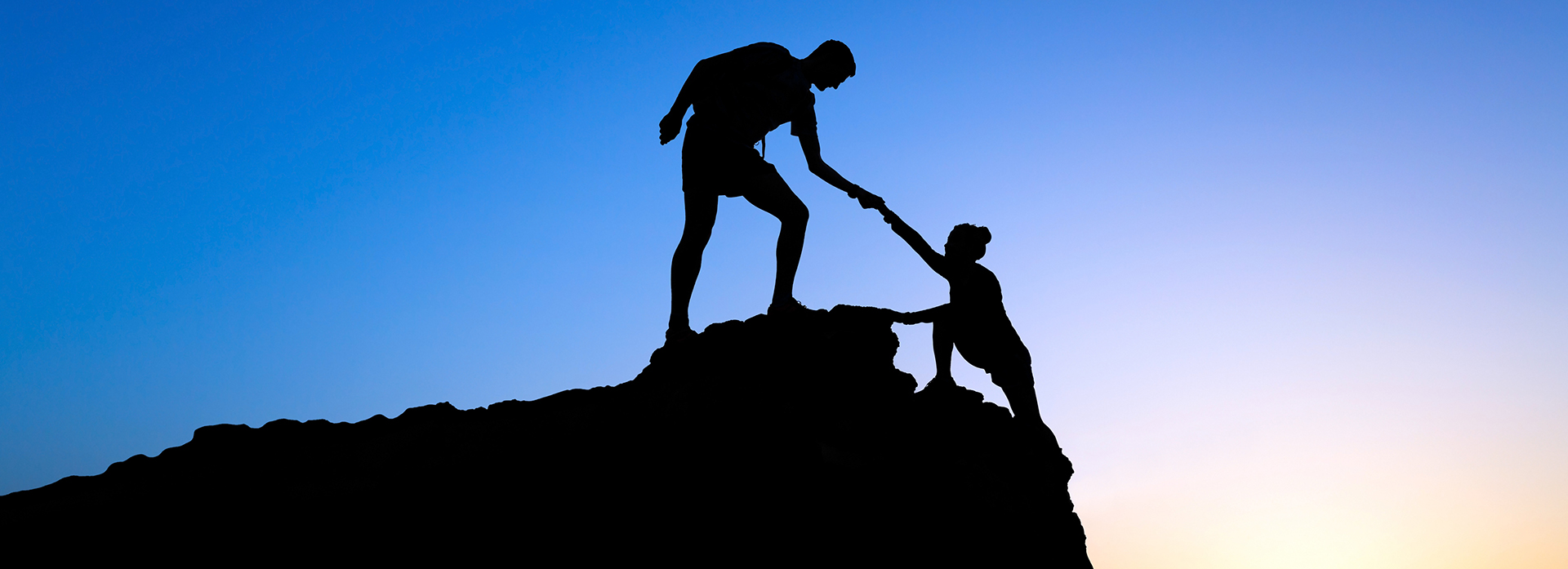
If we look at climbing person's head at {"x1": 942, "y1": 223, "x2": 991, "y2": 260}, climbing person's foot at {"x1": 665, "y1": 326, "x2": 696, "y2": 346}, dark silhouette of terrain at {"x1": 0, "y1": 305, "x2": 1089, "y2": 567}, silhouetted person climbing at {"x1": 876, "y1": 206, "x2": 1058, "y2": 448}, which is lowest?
dark silhouette of terrain at {"x1": 0, "y1": 305, "x2": 1089, "y2": 567}

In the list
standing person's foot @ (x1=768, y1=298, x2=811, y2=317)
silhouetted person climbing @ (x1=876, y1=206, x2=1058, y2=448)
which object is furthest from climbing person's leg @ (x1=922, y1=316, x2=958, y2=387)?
standing person's foot @ (x1=768, y1=298, x2=811, y2=317)

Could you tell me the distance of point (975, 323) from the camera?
798 cm

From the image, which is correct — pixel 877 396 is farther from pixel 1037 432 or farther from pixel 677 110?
pixel 677 110

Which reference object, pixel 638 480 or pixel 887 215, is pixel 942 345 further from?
pixel 638 480

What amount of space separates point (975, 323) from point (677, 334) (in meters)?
2.31

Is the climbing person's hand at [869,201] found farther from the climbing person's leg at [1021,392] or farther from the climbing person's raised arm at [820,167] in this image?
the climbing person's leg at [1021,392]

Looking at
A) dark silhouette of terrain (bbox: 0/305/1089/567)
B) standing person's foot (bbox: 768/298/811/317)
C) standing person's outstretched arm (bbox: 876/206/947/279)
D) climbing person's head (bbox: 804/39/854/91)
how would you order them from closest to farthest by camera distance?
dark silhouette of terrain (bbox: 0/305/1089/567)
standing person's foot (bbox: 768/298/811/317)
climbing person's head (bbox: 804/39/854/91)
standing person's outstretched arm (bbox: 876/206/947/279)

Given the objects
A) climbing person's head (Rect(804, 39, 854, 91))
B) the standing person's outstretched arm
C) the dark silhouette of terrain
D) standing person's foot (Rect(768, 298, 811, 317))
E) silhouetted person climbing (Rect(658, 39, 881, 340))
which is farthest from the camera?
the standing person's outstretched arm

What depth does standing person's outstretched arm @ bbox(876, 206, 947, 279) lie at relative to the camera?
7.75 meters

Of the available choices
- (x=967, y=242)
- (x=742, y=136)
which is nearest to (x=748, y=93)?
(x=742, y=136)

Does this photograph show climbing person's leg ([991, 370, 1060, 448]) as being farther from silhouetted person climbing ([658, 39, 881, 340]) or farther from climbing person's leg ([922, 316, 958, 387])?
silhouetted person climbing ([658, 39, 881, 340])

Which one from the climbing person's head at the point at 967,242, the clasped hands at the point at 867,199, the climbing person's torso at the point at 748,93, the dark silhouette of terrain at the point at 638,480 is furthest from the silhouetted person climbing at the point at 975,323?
the climbing person's torso at the point at 748,93

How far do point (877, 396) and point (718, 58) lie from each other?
239cm

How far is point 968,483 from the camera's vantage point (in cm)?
653
